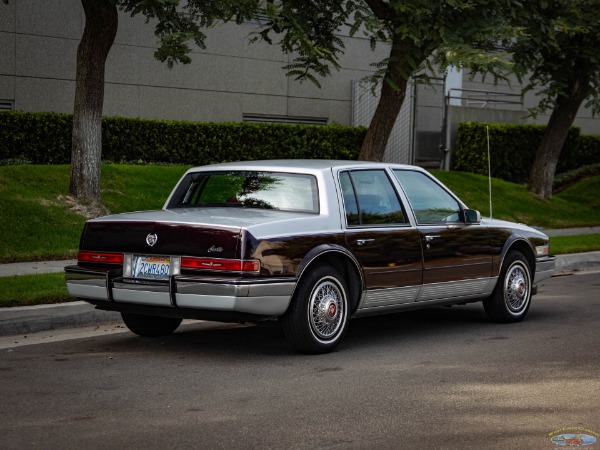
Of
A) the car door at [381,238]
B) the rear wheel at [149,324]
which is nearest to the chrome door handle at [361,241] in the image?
the car door at [381,238]

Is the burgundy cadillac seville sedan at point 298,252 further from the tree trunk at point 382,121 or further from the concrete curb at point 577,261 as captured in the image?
the tree trunk at point 382,121

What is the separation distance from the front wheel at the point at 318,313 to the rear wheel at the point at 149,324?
5.13 ft

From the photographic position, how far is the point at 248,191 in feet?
31.3

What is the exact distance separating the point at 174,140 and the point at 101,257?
1424 cm

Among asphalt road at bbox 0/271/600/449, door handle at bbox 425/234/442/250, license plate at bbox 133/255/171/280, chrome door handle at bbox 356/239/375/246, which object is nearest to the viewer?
asphalt road at bbox 0/271/600/449

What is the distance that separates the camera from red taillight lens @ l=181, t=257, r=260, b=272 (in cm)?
831

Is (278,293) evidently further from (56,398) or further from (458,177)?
(458,177)

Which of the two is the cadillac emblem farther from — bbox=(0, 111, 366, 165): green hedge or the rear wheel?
bbox=(0, 111, 366, 165): green hedge

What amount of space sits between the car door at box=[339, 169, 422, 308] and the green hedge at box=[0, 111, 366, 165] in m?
12.1

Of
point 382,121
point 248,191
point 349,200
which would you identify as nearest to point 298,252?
point 349,200

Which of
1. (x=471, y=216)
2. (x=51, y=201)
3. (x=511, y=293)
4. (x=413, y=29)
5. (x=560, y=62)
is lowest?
(x=511, y=293)

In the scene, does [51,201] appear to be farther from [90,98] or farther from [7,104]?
[7,104]

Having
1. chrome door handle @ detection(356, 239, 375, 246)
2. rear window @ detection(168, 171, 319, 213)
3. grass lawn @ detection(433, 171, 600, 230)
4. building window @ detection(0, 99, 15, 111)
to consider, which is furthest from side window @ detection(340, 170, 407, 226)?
grass lawn @ detection(433, 171, 600, 230)

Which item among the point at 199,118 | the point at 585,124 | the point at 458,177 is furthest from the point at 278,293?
Answer: the point at 585,124
